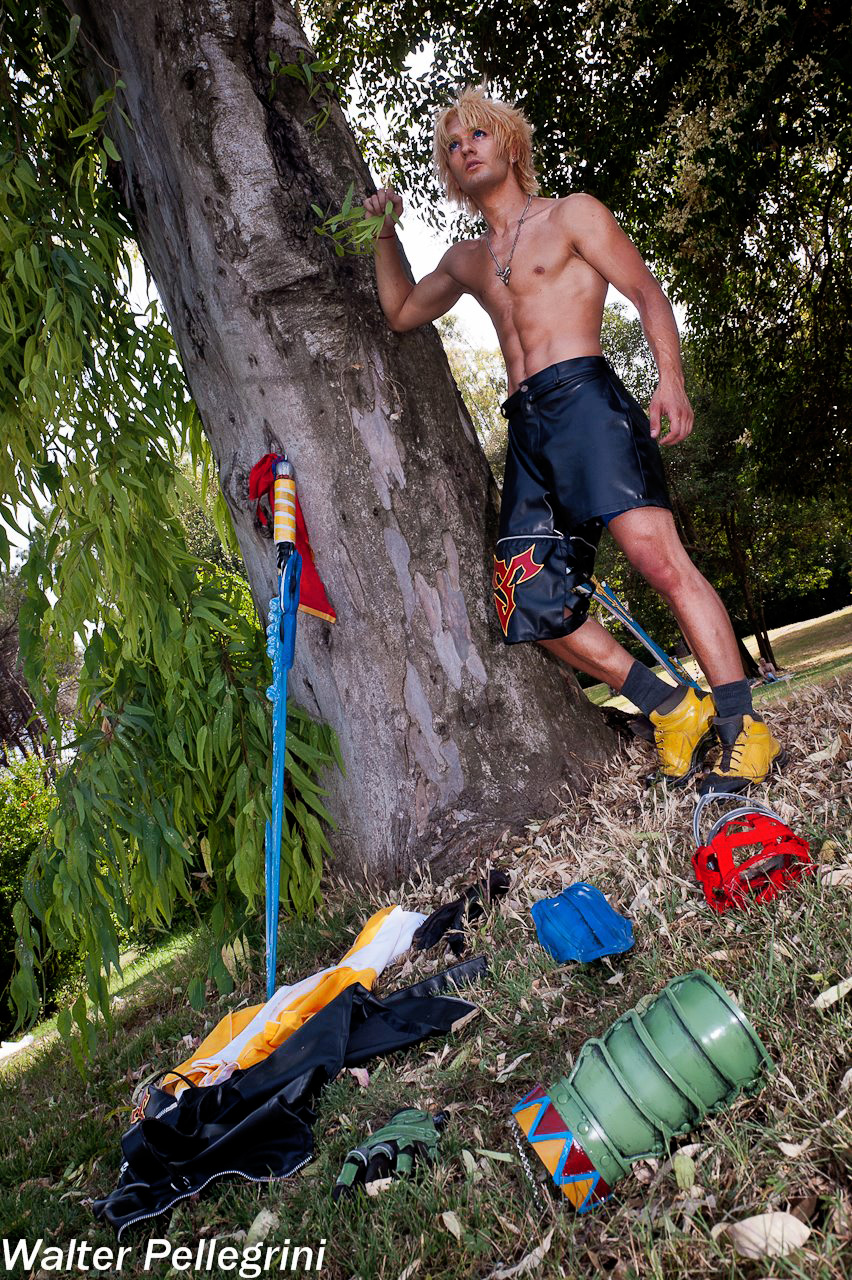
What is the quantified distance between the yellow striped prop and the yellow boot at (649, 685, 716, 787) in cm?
140

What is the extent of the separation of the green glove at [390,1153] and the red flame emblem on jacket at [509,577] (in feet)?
5.59

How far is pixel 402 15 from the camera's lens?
705cm

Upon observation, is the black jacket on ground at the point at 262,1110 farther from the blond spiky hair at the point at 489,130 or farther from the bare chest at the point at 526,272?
the blond spiky hair at the point at 489,130

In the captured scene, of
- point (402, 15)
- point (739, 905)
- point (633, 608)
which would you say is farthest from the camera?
point (633, 608)

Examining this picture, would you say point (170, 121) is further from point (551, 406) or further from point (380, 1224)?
point (380, 1224)

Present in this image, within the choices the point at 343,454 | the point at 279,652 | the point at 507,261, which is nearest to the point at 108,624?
the point at 279,652

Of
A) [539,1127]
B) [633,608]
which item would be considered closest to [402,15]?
[539,1127]

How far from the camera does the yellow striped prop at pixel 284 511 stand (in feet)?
10.2

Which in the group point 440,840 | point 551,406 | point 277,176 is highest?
point 277,176

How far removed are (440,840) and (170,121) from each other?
8.89ft

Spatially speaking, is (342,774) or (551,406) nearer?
(551,406)

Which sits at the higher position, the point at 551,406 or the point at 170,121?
the point at 170,121

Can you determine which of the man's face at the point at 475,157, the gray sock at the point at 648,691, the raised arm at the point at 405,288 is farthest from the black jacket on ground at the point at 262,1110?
the man's face at the point at 475,157

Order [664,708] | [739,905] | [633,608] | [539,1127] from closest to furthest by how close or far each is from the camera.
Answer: [539,1127]
[739,905]
[664,708]
[633,608]
